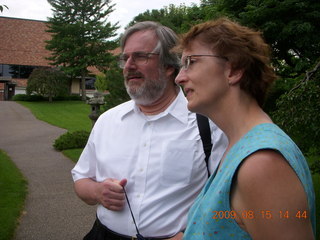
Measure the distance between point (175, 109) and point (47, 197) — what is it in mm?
5833

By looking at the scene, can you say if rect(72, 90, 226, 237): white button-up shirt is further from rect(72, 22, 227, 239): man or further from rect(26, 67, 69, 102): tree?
rect(26, 67, 69, 102): tree

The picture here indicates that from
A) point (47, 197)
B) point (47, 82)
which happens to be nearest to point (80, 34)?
point (47, 82)

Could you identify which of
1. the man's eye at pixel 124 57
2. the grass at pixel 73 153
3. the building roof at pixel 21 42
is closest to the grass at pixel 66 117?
the grass at pixel 73 153

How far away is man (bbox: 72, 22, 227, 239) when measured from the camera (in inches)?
83.7

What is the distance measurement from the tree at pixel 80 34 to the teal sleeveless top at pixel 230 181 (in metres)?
40.1

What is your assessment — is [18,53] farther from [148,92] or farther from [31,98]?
[148,92]

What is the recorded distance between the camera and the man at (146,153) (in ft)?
6.97

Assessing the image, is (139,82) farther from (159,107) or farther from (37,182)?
(37,182)

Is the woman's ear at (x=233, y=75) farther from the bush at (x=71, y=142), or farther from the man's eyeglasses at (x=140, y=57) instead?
the bush at (x=71, y=142)

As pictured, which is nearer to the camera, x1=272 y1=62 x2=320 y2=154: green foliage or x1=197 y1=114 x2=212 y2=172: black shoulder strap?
x1=197 y1=114 x2=212 y2=172: black shoulder strap

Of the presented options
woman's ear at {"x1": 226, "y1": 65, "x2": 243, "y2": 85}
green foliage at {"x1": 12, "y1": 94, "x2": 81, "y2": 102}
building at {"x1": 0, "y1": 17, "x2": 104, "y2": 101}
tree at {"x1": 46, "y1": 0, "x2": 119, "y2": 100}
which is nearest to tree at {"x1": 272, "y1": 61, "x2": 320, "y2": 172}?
woman's ear at {"x1": 226, "y1": 65, "x2": 243, "y2": 85}

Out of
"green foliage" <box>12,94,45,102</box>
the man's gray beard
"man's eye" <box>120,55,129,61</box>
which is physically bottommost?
"green foliage" <box>12,94,45,102</box>

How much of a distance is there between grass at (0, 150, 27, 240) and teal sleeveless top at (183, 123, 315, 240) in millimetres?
4700

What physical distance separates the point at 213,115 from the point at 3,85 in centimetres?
5075
